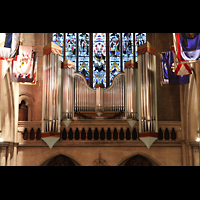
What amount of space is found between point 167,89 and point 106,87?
7.92 feet

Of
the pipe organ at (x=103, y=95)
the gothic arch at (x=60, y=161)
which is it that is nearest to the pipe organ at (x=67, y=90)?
the pipe organ at (x=103, y=95)

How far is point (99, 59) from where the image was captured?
17.0 m

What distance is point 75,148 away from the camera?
48.7ft

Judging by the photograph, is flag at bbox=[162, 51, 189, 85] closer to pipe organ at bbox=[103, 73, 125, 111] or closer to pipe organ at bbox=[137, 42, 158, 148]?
pipe organ at bbox=[137, 42, 158, 148]

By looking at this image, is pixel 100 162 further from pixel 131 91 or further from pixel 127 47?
pixel 127 47

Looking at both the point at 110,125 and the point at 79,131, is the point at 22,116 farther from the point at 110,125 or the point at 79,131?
the point at 110,125

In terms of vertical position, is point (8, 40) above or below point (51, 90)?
above

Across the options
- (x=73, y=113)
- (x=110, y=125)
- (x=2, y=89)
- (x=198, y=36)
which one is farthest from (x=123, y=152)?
(x=198, y=36)

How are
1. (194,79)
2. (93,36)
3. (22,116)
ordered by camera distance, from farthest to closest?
(93,36) → (22,116) → (194,79)

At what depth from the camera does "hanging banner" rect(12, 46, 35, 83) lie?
13734mm

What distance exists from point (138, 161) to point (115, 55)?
4.61 metres

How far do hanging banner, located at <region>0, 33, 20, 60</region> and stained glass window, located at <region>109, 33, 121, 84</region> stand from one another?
21.4ft

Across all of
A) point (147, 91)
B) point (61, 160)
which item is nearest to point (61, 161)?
A: point (61, 160)

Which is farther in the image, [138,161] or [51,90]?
[138,161]
